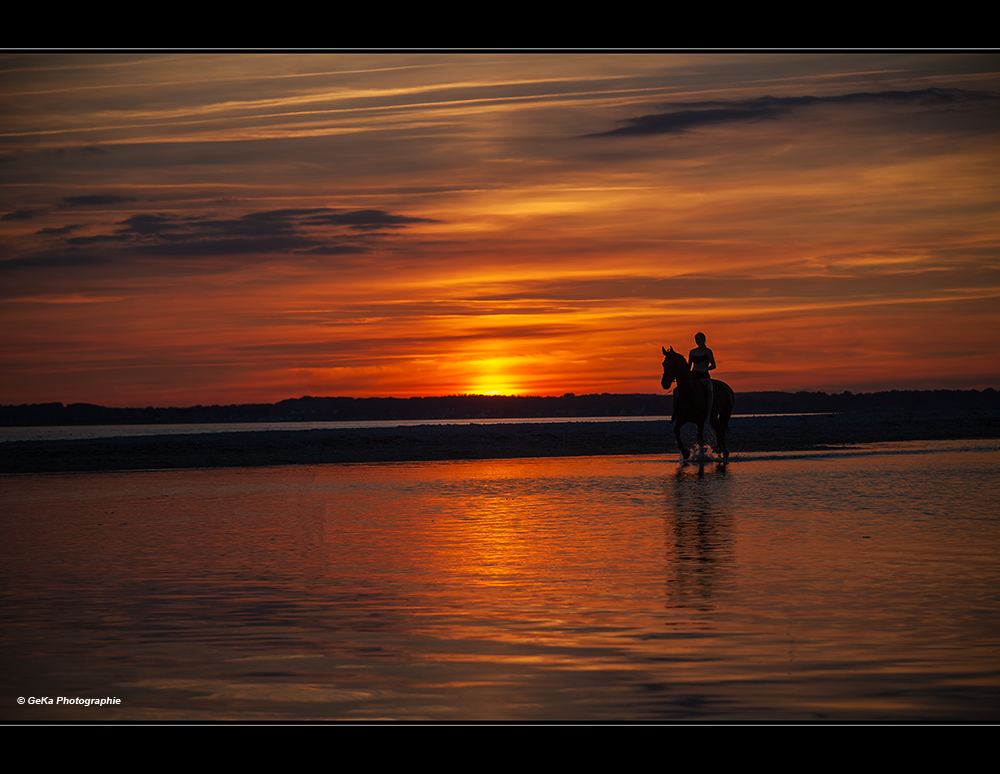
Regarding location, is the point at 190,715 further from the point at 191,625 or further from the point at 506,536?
the point at 506,536

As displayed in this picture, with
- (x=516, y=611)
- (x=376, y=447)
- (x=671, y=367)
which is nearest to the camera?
(x=516, y=611)

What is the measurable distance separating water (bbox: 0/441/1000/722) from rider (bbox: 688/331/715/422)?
11796 millimetres

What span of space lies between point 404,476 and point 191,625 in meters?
16.8

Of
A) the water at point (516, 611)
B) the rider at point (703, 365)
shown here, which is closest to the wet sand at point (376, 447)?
the rider at point (703, 365)

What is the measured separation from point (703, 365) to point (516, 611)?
2095 cm

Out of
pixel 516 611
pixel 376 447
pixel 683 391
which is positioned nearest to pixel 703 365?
pixel 683 391

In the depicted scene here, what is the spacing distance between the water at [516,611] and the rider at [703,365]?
38.7 ft

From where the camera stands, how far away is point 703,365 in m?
27.5

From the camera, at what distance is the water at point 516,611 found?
531cm

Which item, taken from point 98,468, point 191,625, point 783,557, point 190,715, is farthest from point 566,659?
point 98,468

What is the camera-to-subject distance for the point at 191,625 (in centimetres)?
715

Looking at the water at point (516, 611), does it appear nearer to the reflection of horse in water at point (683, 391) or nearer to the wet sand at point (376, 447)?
the reflection of horse in water at point (683, 391)

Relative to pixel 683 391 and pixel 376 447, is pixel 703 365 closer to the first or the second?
pixel 683 391
